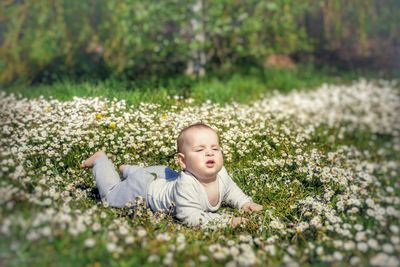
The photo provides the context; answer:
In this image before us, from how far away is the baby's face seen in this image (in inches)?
161

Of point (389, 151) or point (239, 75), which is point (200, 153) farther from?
point (239, 75)

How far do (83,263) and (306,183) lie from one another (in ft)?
8.67

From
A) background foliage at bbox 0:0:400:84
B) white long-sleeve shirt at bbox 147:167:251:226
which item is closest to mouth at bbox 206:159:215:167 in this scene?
white long-sleeve shirt at bbox 147:167:251:226

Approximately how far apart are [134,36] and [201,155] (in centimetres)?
589

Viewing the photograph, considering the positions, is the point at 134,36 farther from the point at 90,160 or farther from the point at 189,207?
the point at 189,207

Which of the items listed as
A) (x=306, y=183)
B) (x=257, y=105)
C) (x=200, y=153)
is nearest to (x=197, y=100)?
(x=257, y=105)

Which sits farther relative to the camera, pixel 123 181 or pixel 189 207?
pixel 123 181

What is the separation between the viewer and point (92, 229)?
3.31m

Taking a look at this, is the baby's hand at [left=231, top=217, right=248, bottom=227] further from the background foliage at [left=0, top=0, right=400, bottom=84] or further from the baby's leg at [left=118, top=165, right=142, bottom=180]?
the background foliage at [left=0, top=0, right=400, bottom=84]

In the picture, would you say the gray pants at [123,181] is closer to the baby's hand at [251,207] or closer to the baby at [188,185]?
the baby at [188,185]

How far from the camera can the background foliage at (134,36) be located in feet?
30.1

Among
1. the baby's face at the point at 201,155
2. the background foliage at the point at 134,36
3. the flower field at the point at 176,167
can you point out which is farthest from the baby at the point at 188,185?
the background foliage at the point at 134,36

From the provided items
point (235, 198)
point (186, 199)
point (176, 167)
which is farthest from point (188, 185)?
point (176, 167)

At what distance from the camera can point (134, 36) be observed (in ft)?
31.2
